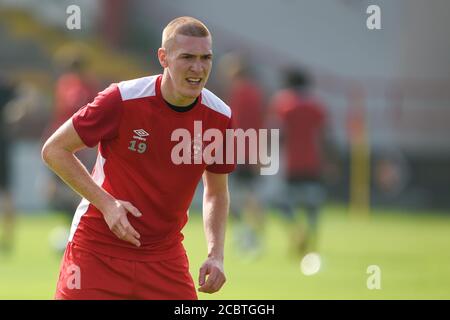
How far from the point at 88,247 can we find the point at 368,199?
65.4 feet

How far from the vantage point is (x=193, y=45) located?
6.61 meters

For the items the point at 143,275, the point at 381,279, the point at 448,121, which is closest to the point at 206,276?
the point at 143,275

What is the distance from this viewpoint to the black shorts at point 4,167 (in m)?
17.1

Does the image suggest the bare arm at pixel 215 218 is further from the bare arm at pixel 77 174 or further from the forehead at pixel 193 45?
the forehead at pixel 193 45

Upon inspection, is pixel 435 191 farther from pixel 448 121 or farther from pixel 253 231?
pixel 253 231

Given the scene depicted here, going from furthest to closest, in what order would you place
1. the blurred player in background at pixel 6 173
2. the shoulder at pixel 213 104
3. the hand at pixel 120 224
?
1. the blurred player in background at pixel 6 173
2. the shoulder at pixel 213 104
3. the hand at pixel 120 224

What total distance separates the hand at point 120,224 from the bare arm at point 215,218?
19.6 inches

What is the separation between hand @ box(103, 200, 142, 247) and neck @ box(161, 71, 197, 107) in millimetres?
717

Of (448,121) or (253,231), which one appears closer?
(253,231)

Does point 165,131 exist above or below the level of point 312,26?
below

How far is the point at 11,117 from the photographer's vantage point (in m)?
17.0

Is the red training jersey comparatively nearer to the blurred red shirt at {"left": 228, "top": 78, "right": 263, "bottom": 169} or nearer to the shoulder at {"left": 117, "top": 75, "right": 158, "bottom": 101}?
the shoulder at {"left": 117, "top": 75, "right": 158, "bottom": 101}

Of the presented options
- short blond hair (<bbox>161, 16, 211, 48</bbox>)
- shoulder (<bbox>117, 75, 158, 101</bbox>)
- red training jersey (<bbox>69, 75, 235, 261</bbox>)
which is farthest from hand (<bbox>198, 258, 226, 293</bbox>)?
short blond hair (<bbox>161, 16, 211, 48</bbox>)
